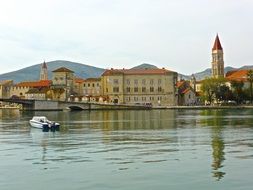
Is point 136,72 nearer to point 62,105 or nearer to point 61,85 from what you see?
point 61,85

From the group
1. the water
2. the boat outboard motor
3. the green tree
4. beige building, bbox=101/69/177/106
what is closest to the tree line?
the green tree

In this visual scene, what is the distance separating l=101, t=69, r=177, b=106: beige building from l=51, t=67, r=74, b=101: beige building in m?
16.6

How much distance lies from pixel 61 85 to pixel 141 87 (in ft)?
100

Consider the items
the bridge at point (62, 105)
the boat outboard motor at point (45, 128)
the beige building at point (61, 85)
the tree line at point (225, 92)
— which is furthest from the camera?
the beige building at point (61, 85)

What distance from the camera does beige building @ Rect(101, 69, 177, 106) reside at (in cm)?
17838

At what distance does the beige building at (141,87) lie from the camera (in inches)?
7023

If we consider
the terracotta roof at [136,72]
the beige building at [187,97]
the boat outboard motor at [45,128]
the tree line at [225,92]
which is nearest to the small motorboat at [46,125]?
the boat outboard motor at [45,128]

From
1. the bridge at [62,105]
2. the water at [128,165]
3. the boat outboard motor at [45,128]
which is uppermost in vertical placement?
the bridge at [62,105]

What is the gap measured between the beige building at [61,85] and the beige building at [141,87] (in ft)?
54.6

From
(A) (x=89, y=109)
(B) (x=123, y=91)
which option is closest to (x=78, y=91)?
(B) (x=123, y=91)

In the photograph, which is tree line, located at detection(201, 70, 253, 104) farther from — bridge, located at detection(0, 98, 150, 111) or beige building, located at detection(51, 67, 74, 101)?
beige building, located at detection(51, 67, 74, 101)

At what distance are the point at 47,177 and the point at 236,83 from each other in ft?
469

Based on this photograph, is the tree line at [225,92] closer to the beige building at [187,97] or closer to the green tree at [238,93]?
the green tree at [238,93]

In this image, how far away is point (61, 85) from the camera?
7362 inches
